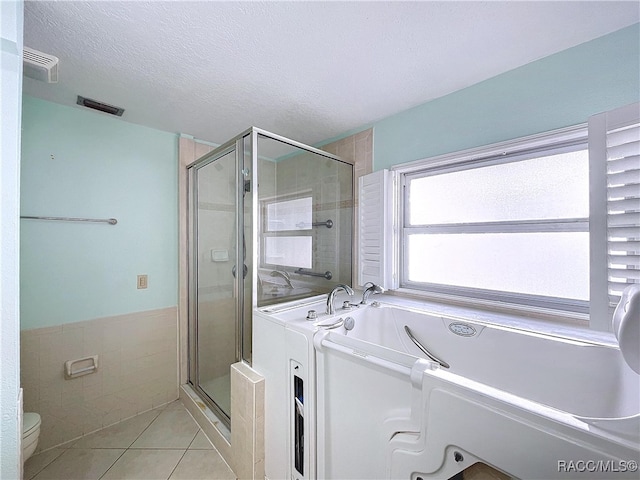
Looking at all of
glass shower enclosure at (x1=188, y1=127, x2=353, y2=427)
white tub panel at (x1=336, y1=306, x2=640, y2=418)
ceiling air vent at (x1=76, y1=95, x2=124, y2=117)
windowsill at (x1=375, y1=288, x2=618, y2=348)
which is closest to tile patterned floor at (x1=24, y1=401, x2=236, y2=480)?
glass shower enclosure at (x1=188, y1=127, x2=353, y2=427)

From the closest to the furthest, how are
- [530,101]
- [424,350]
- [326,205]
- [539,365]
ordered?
[539,365] → [530,101] → [424,350] → [326,205]

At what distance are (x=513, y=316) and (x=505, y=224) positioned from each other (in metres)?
0.53

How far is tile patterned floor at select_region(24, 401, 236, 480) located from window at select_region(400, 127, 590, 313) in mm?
1759

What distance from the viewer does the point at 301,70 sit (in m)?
1.39

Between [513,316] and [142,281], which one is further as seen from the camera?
[142,281]

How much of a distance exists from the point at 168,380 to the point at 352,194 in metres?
2.18

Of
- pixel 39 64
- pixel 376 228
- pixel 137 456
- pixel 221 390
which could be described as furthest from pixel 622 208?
pixel 137 456

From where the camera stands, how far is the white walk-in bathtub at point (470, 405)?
1.97 feet

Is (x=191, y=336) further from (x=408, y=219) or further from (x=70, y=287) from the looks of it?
(x=408, y=219)

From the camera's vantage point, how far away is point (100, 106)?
1.70 m

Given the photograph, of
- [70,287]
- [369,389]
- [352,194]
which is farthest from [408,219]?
[70,287]

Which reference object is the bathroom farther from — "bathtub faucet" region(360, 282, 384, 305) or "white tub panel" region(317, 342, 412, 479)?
"white tub panel" region(317, 342, 412, 479)

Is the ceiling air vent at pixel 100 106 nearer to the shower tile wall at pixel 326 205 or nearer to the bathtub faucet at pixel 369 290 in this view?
the shower tile wall at pixel 326 205

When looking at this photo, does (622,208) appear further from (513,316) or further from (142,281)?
(142,281)
